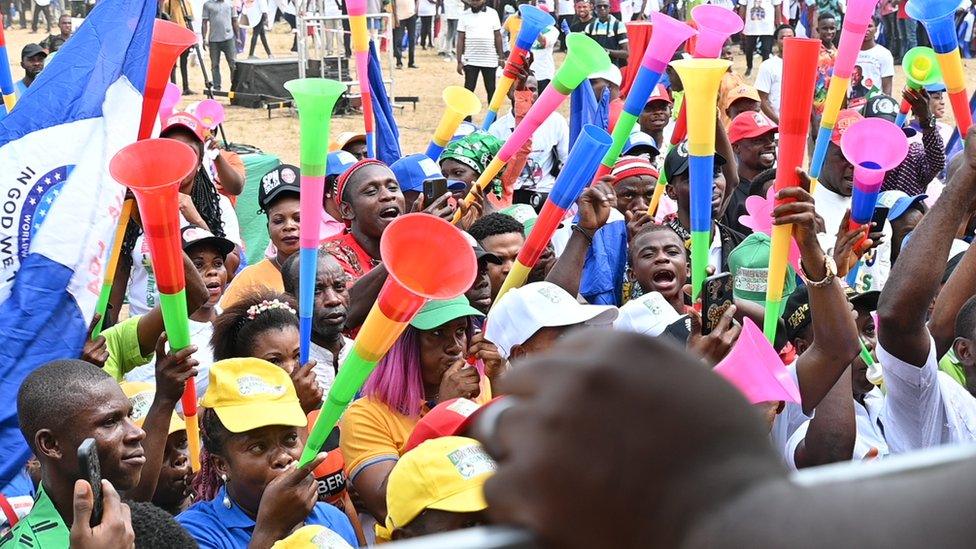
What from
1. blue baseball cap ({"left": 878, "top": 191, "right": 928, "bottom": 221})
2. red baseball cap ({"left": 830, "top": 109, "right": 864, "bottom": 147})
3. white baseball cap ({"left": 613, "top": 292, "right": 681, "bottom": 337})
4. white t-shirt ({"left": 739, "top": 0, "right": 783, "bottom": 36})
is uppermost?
red baseball cap ({"left": 830, "top": 109, "right": 864, "bottom": 147})

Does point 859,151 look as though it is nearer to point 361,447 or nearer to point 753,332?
point 753,332

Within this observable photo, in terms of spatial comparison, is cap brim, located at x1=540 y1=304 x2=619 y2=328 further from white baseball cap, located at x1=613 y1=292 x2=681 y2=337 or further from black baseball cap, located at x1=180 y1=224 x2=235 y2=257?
black baseball cap, located at x1=180 y1=224 x2=235 y2=257

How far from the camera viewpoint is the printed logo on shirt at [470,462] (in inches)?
103

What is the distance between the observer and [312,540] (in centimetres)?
246

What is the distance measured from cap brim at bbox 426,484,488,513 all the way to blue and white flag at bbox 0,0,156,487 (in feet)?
4.30

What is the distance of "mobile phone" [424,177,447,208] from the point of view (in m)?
4.74

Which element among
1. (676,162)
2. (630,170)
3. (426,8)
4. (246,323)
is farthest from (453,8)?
(246,323)

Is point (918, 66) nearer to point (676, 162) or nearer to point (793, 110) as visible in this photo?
point (676, 162)

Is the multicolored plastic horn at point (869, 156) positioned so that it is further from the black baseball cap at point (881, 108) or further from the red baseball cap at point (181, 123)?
the red baseball cap at point (181, 123)

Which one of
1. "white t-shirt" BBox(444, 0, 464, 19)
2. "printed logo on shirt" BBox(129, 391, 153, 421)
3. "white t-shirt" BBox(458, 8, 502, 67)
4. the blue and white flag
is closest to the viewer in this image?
the blue and white flag

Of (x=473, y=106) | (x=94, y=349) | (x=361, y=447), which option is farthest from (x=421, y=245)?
(x=473, y=106)

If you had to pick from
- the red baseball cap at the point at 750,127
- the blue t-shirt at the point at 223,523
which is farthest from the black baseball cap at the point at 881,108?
the blue t-shirt at the point at 223,523

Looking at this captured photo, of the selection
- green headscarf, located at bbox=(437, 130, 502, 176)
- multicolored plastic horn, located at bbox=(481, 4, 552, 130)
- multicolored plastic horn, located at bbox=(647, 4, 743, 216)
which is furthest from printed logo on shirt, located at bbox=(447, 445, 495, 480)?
green headscarf, located at bbox=(437, 130, 502, 176)

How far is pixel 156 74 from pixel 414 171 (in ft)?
6.74
